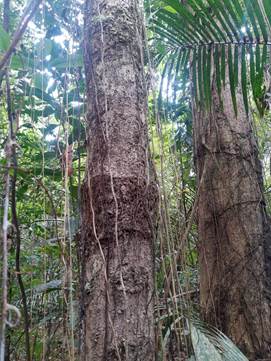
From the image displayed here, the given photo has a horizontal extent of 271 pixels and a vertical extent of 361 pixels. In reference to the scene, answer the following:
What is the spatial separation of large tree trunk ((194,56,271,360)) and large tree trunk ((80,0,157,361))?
57cm

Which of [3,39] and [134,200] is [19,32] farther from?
[134,200]

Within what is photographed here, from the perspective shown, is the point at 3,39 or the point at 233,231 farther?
the point at 233,231

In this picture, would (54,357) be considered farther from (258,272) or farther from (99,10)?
(99,10)

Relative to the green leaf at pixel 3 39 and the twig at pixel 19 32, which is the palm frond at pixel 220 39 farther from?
Answer: the twig at pixel 19 32

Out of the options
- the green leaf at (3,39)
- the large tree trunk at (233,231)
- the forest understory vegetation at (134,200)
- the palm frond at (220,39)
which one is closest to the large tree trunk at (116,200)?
the forest understory vegetation at (134,200)

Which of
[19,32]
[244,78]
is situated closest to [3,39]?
[19,32]

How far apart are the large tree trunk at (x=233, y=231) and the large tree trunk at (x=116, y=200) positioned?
571 millimetres

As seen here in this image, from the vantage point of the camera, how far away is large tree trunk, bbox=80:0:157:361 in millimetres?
826

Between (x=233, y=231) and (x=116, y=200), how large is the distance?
2.64 ft

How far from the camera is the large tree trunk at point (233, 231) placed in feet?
4.76

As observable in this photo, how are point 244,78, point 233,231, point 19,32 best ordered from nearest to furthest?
point 19,32
point 244,78
point 233,231

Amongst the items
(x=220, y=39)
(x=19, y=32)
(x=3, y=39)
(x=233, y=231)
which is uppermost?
(x=220, y=39)

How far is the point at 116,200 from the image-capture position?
895 millimetres

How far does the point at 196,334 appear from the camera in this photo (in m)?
1.09
